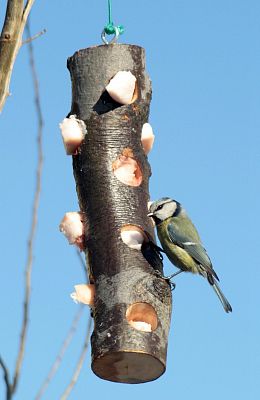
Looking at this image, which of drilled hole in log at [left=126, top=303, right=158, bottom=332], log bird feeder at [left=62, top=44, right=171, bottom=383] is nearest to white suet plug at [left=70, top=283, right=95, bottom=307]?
log bird feeder at [left=62, top=44, right=171, bottom=383]

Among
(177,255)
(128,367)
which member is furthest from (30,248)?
(177,255)

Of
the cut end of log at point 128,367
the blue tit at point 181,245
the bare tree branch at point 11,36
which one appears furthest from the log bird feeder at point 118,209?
the bare tree branch at point 11,36

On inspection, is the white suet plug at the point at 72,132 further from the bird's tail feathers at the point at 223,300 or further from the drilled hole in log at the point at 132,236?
the bird's tail feathers at the point at 223,300

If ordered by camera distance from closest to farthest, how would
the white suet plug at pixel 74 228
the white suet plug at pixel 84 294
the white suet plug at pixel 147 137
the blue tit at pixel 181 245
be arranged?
the white suet plug at pixel 84 294 < the white suet plug at pixel 74 228 < the white suet plug at pixel 147 137 < the blue tit at pixel 181 245

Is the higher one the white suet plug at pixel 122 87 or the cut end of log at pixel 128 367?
the white suet plug at pixel 122 87

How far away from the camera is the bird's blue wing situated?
19.1 feet

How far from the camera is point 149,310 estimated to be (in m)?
4.98

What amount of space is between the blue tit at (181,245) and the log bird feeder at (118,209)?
0.41 metres

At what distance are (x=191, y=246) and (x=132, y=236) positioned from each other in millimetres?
811

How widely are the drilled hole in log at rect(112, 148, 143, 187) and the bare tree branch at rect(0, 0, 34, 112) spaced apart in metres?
1.56

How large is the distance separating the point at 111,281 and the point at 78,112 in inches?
42.2

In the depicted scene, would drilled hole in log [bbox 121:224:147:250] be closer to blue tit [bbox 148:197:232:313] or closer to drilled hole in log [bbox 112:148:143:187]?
drilled hole in log [bbox 112:148:143:187]

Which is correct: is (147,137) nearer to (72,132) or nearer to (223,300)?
(72,132)

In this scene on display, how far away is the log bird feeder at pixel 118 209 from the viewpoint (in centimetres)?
489
